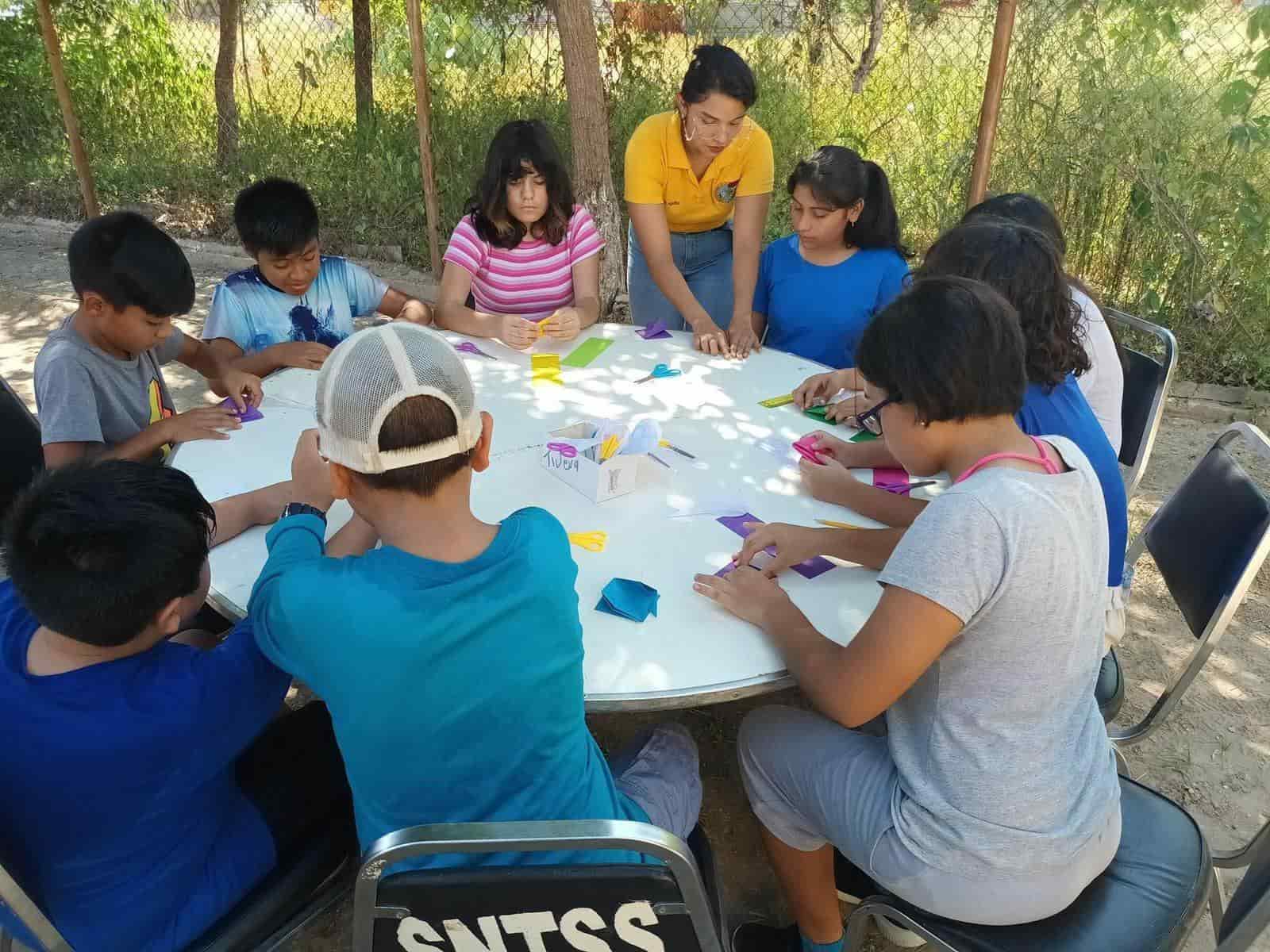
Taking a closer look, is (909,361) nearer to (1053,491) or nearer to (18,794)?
(1053,491)

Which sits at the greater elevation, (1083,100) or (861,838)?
(1083,100)

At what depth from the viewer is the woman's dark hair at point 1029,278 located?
6.09ft

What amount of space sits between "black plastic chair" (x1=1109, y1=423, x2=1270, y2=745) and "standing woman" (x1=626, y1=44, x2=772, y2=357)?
4.32ft

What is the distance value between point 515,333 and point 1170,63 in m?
4.13

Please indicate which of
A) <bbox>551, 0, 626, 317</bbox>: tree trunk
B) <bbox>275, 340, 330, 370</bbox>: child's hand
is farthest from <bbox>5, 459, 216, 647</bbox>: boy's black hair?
<bbox>551, 0, 626, 317</bbox>: tree trunk

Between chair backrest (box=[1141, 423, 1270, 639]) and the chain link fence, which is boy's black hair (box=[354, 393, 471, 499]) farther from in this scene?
the chain link fence

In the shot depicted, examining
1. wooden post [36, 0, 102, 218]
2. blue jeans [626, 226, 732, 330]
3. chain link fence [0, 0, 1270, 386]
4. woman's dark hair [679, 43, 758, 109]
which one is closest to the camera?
woman's dark hair [679, 43, 758, 109]

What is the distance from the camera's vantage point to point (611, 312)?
5605mm

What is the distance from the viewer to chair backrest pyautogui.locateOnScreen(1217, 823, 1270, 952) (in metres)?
1.31

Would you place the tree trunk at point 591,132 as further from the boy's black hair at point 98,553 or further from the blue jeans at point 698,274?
the boy's black hair at point 98,553

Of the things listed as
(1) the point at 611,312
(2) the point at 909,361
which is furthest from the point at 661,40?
(2) the point at 909,361

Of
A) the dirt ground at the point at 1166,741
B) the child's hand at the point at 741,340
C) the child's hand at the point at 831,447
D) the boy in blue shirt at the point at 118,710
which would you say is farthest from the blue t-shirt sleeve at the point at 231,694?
the child's hand at the point at 741,340

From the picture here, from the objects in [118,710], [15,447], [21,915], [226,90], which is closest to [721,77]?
[15,447]

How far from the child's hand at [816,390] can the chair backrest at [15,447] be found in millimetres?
2047
